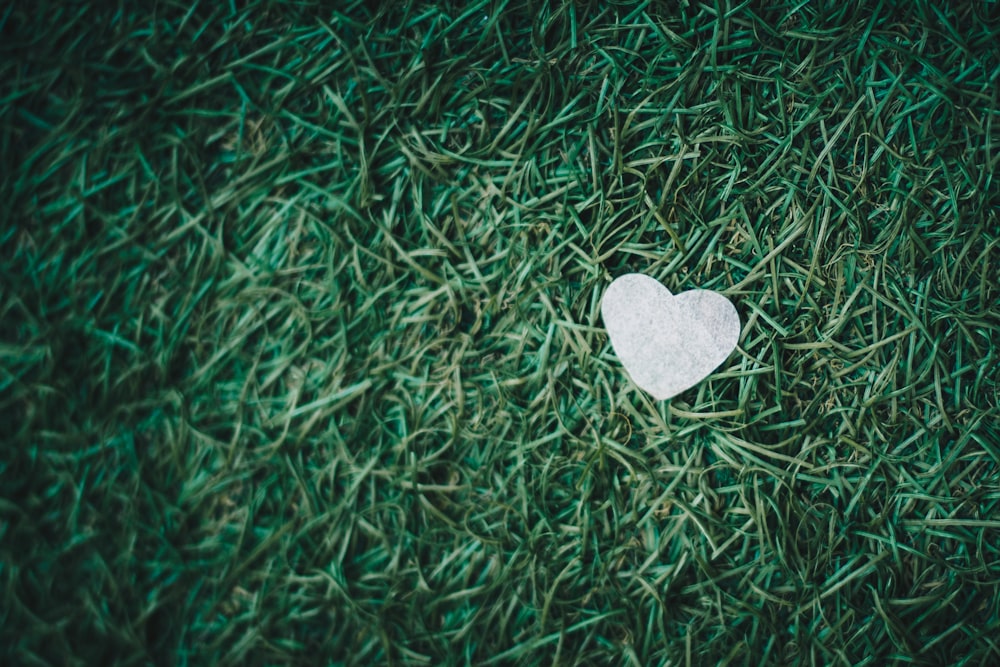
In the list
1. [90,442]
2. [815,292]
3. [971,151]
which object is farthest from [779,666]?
[90,442]

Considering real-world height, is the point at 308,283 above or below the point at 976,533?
above

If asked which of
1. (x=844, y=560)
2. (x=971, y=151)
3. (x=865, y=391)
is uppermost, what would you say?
(x=971, y=151)

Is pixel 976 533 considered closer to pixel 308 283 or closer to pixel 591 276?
pixel 591 276
